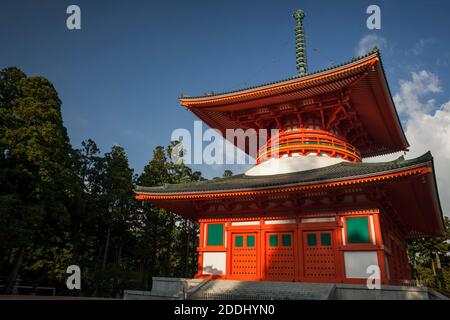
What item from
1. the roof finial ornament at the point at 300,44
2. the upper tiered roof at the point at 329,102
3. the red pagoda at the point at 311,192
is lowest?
the red pagoda at the point at 311,192

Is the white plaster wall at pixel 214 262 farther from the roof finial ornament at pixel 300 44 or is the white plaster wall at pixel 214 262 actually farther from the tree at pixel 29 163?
the roof finial ornament at pixel 300 44

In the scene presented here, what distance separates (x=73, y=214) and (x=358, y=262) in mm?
26579

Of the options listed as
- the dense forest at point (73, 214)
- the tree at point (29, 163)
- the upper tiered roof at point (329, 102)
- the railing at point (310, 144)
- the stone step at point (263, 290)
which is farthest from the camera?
the dense forest at point (73, 214)

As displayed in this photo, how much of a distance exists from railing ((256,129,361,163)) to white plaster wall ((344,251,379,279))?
6.42m

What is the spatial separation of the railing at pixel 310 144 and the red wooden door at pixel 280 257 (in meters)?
5.30

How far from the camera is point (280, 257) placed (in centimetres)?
1616

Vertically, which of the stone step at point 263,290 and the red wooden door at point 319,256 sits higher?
the red wooden door at point 319,256


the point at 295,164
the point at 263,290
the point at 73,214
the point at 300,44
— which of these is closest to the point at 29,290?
the point at 73,214

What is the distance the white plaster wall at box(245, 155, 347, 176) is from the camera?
18.8m

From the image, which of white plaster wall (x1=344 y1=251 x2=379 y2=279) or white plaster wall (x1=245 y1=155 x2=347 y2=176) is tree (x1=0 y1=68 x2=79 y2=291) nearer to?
white plaster wall (x1=245 y1=155 x2=347 y2=176)

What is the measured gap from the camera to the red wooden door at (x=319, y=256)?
15.0 meters

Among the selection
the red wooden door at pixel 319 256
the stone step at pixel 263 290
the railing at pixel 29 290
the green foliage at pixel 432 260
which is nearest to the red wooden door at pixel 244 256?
the stone step at pixel 263 290

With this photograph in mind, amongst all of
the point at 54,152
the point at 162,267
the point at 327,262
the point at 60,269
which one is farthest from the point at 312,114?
the point at 162,267
